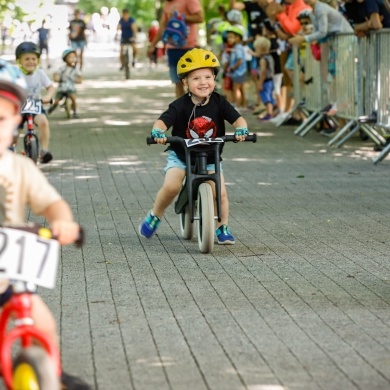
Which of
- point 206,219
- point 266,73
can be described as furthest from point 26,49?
point 266,73

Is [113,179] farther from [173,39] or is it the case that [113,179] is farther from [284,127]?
[284,127]

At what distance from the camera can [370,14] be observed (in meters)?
16.0

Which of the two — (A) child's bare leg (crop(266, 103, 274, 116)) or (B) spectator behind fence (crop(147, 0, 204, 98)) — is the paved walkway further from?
(A) child's bare leg (crop(266, 103, 274, 116))

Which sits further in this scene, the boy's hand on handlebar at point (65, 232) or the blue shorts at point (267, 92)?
the blue shorts at point (267, 92)

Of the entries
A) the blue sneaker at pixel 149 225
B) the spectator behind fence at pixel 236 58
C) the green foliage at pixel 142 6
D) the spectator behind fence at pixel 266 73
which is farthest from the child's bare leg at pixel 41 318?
the green foliage at pixel 142 6

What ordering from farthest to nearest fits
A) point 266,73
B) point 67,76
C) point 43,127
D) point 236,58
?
point 236,58 → point 67,76 → point 266,73 → point 43,127

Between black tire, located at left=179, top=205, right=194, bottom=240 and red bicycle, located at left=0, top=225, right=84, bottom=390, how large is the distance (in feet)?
16.5

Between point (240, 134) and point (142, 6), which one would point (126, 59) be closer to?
point (240, 134)

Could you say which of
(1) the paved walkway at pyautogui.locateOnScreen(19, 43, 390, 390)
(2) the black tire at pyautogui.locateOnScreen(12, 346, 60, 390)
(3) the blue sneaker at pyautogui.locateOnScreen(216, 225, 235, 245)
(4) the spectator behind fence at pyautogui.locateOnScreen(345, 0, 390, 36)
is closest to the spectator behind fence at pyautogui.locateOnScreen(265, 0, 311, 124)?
(4) the spectator behind fence at pyautogui.locateOnScreen(345, 0, 390, 36)

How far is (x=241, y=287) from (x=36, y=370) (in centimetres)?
359

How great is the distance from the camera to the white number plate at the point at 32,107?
1485 cm

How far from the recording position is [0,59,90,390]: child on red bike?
4.79 meters

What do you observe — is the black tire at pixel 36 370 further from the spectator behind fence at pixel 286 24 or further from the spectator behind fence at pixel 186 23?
the spectator behind fence at pixel 286 24

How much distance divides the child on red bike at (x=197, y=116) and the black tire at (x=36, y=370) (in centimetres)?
490
